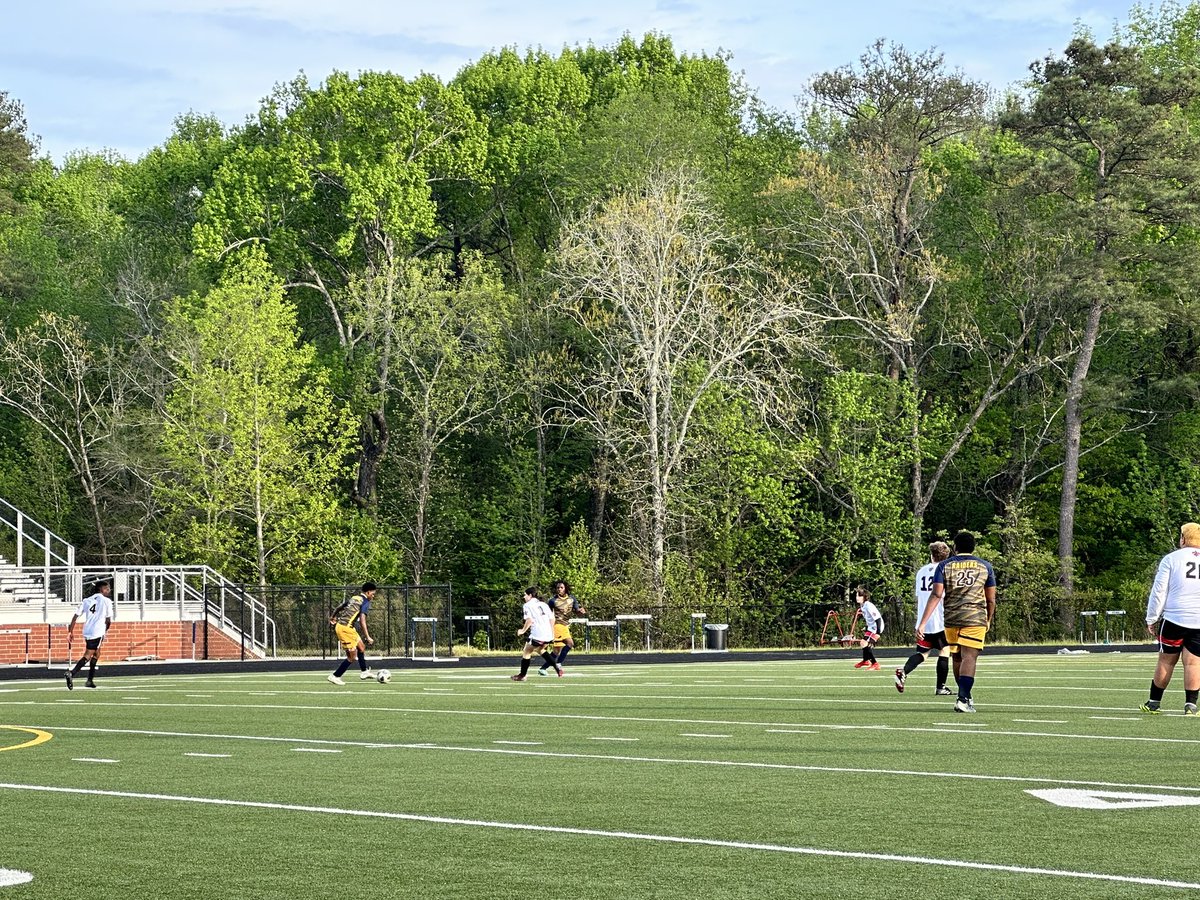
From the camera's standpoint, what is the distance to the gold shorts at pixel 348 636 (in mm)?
29977

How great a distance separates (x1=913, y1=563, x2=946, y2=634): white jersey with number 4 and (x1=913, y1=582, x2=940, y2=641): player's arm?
55mm

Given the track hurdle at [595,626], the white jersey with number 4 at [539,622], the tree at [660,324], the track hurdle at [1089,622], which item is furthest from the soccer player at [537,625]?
the track hurdle at [1089,622]

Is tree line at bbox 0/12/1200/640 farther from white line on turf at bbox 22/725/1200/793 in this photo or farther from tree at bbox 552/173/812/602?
white line on turf at bbox 22/725/1200/793

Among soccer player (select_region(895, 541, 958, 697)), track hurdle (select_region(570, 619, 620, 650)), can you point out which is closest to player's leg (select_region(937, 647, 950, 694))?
soccer player (select_region(895, 541, 958, 697))

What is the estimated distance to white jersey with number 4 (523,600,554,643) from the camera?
2973cm

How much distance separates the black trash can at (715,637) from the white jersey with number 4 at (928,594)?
67.4ft

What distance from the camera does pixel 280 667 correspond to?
38375 mm

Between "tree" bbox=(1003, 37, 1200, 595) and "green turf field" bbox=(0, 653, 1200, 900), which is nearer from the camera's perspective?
"green turf field" bbox=(0, 653, 1200, 900)

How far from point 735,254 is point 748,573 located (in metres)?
11.1

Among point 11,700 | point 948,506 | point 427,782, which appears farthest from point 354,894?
point 948,506

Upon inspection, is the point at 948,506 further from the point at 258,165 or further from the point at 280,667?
the point at 280,667

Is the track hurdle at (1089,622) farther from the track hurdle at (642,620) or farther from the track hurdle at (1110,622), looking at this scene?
the track hurdle at (642,620)

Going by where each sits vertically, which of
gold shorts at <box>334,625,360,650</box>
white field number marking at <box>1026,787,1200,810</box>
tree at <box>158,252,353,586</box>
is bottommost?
white field number marking at <box>1026,787,1200,810</box>

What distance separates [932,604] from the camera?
2119 cm
